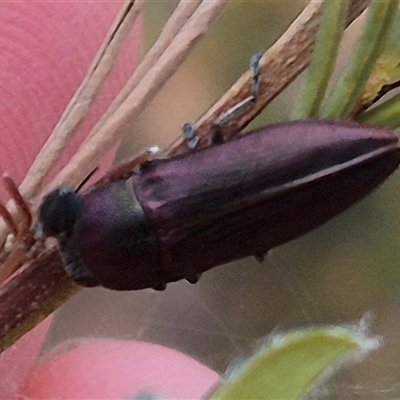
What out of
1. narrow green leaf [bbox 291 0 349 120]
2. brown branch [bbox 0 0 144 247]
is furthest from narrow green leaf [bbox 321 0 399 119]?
brown branch [bbox 0 0 144 247]

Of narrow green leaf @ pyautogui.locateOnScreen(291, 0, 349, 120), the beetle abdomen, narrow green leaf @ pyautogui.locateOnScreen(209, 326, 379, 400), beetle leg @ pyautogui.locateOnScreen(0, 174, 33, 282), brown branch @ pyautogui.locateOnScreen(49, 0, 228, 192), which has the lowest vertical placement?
narrow green leaf @ pyautogui.locateOnScreen(209, 326, 379, 400)

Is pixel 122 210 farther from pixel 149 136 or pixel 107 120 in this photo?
pixel 149 136

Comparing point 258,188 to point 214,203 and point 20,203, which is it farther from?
point 20,203

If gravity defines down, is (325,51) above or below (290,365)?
above

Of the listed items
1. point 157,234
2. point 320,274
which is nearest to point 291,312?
point 320,274

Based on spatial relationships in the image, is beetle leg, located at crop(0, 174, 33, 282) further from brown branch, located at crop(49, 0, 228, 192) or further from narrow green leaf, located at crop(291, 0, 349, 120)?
narrow green leaf, located at crop(291, 0, 349, 120)

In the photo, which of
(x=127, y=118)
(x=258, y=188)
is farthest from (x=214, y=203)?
(x=127, y=118)
